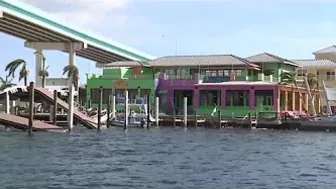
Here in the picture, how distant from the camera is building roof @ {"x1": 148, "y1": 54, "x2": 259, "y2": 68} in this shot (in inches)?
3893

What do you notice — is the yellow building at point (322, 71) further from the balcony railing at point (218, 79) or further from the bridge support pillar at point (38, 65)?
the bridge support pillar at point (38, 65)

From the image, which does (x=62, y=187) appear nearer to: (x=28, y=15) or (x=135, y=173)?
(x=135, y=173)

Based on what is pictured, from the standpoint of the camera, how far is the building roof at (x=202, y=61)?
98.9 metres

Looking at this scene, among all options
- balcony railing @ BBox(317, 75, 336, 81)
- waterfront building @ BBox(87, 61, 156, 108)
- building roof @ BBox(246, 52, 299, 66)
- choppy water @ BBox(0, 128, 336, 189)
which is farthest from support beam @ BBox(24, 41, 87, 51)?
choppy water @ BBox(0, 128, 336, 189)

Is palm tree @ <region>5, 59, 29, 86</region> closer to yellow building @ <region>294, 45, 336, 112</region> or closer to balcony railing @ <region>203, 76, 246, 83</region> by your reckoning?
balcony railing @ <region>203, 76, 246, 83</region>

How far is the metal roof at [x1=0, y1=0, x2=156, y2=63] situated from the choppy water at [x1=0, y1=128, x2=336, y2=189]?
3536 cm

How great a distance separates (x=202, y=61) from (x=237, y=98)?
11916mm

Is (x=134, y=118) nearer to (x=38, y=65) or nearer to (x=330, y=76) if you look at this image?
(x=38, y=65)

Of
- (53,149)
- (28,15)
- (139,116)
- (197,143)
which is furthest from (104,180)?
(28,15)

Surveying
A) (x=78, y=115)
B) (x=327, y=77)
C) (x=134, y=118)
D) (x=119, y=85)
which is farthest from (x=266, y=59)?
(x=78, y=115)

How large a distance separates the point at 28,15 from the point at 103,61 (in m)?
58.9

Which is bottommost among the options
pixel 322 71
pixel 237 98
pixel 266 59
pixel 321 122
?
pixel 321 122

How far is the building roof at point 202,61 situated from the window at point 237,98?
Result: 595 cm

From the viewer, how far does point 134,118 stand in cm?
8306
